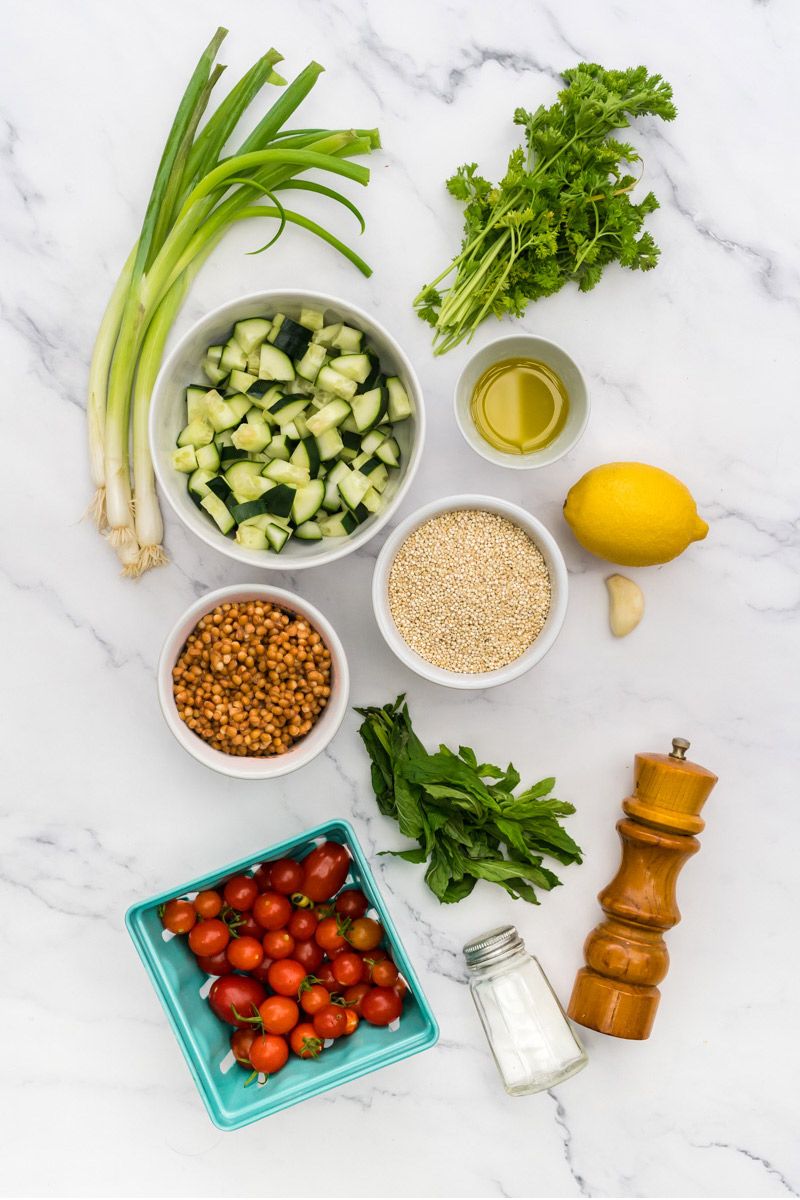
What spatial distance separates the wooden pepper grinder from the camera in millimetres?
1729

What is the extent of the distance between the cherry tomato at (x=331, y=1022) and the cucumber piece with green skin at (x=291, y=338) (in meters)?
1.22

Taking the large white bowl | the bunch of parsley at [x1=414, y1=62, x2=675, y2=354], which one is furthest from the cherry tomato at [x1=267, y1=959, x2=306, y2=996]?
the bunch of parsley at [x1=414, y1=62, x2=675, y2=354]

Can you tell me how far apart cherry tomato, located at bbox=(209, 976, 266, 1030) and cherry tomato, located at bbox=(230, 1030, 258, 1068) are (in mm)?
16

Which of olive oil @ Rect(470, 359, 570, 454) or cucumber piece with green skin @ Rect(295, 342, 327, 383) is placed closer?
cucumber piece with green skin @ Rect(295, 342, 327, 383)

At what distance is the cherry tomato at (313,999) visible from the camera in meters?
1.66

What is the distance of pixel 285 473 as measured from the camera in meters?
1.59

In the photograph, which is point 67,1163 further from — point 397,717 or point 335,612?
point 335,612

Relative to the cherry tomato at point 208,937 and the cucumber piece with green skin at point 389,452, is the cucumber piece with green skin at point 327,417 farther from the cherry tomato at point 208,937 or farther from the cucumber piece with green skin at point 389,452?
the cherry tomato at point 208,937

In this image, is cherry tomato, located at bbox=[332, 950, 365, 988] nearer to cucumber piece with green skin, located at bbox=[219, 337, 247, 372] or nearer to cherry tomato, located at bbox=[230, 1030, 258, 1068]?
cherry tomato, located at bbox=[230, 1030, 258, 1068]

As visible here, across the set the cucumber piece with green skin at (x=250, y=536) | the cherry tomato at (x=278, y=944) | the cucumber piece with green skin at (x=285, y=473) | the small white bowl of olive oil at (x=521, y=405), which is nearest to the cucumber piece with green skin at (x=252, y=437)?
the cucumber piece with green skin at (x=285, y=473)

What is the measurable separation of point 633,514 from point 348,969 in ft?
3.35

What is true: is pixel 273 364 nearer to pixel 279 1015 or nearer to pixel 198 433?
pixel 198 433

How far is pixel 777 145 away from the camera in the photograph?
6.02 ft

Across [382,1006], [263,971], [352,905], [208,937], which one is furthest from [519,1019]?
[208,937]
